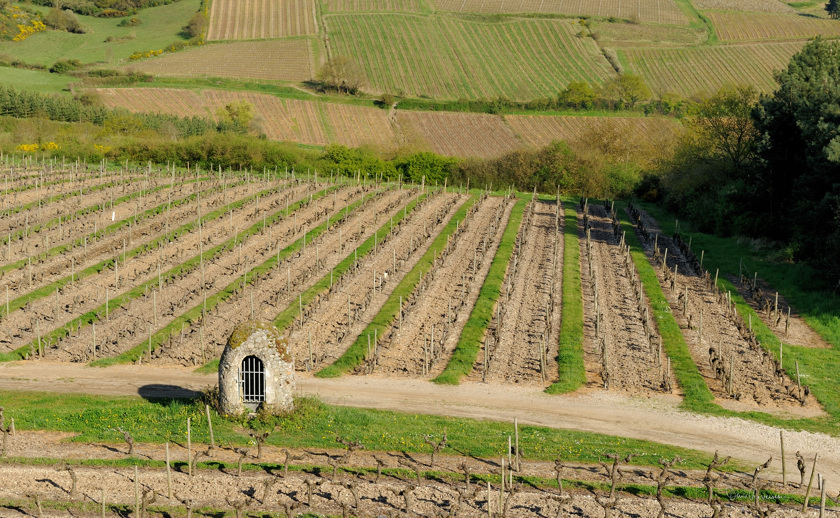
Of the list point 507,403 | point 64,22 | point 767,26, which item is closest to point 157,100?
point 64,22

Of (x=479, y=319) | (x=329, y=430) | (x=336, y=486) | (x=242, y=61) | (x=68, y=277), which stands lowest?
(x=336, y=486)

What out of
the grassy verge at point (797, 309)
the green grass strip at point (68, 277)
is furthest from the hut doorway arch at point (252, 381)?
the green grass strip at point (68, 277)

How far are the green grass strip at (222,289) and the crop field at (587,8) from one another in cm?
9334

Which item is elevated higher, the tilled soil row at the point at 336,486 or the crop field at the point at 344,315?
the crop field at the point at 344,315

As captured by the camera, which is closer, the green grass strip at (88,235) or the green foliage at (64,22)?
the green grass strip at (88,235)

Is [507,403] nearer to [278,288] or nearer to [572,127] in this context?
[278,288]

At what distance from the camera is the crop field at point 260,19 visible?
464 ft

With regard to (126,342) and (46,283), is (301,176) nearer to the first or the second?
(46,283)

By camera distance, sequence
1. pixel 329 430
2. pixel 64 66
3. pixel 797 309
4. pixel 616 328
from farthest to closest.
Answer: pixel 64 66, pixel 797 309, pixel 616 328, pixel 329 430

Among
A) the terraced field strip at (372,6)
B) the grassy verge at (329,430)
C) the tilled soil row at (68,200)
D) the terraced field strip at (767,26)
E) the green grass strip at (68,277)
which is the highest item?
the terraced field strip at (372,6)

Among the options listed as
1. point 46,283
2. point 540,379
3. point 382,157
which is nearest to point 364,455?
point 540,379

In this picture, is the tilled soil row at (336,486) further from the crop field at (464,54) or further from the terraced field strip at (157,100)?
the crop field at (464,54)

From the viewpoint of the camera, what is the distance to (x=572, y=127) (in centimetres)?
11388

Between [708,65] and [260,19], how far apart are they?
221 ft
